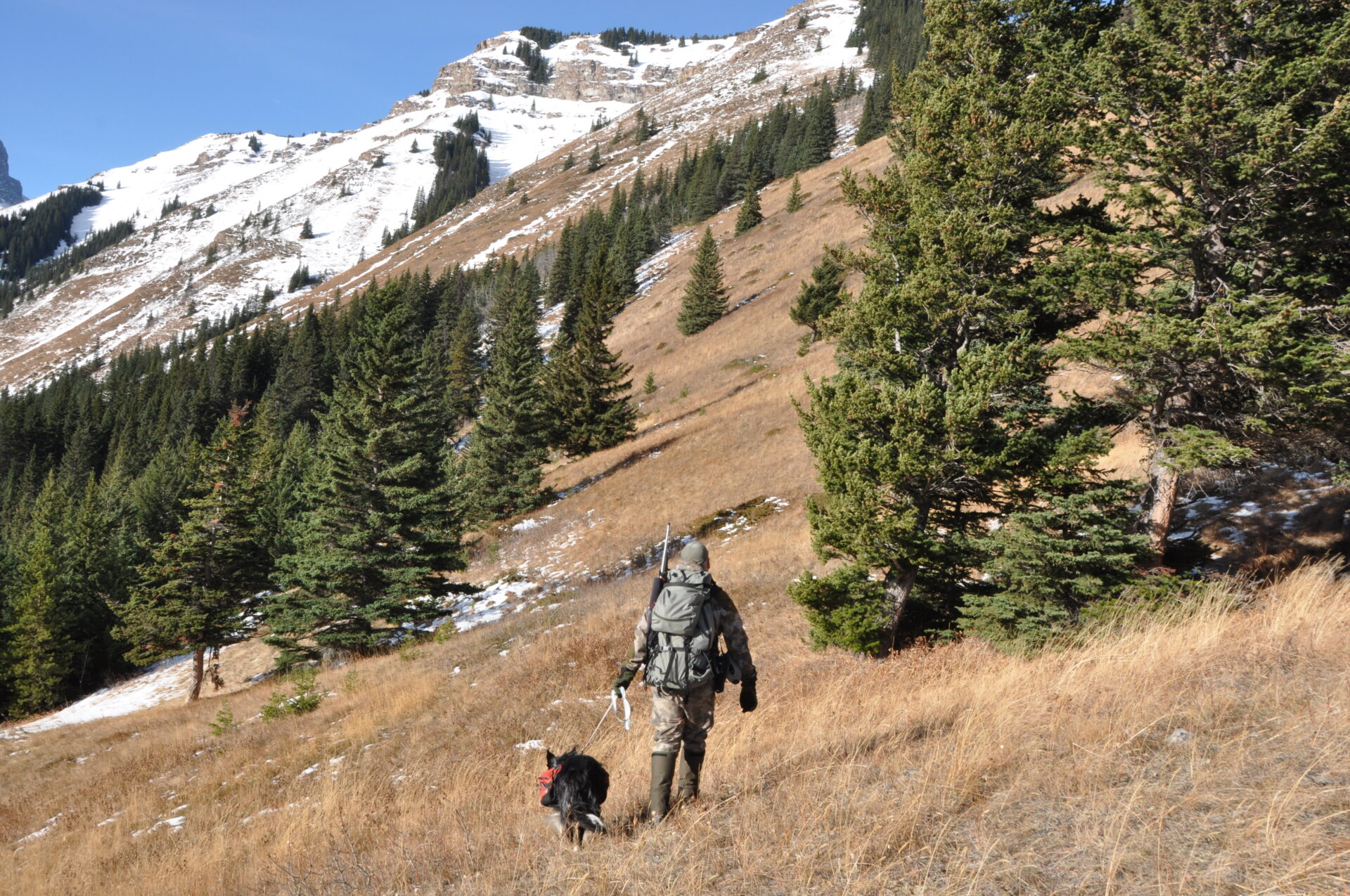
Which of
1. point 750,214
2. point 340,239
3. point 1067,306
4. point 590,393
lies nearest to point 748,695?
point 1067,306

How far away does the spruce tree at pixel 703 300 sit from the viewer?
49.2 meters

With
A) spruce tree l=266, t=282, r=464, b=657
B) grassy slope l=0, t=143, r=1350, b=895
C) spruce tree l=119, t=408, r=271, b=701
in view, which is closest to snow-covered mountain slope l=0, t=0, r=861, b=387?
spruce tree l=119, t=408, r=271, b=701

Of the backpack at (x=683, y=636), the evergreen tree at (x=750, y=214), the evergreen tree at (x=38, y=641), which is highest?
the evergreen tree at (x=750, y=214)

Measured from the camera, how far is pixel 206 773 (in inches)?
418

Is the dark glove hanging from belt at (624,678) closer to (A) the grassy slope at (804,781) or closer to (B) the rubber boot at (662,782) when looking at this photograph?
(B) the rubber boot at (662,782)

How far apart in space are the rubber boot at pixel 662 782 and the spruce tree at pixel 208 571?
24592 millimetres

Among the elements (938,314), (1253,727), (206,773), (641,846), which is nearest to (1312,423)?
(938,314)

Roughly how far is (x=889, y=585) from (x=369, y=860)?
261 inches

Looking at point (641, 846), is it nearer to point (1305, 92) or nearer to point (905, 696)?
point (905, 696)

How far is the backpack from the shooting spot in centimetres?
438

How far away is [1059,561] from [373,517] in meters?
17.4

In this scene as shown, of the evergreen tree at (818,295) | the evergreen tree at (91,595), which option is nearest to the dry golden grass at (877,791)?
the evergreen tree at (818,295)

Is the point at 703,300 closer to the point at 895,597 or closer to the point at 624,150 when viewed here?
the point at 895,597

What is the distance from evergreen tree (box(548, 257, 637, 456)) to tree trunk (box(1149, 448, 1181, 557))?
27.7 meters
